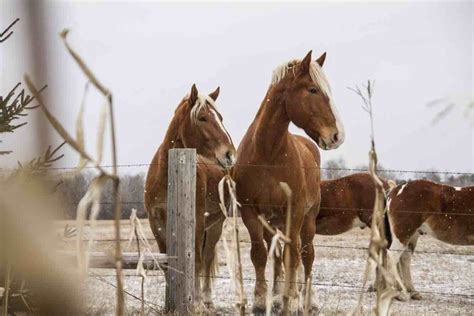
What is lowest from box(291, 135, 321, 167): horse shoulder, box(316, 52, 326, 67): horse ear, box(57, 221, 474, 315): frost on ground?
box(57, 221, 474, 315): frost on ground

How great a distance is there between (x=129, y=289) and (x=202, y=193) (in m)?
2.61

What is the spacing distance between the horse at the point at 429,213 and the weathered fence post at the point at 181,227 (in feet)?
10.8

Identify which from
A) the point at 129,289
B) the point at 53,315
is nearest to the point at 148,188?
the point at 129,289

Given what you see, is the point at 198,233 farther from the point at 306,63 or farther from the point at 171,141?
the point at 306,63

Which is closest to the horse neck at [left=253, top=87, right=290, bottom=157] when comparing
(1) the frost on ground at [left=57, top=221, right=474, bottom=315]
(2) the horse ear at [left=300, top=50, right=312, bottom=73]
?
(2) the horse ear at [left=300, top=50, right=312, bottom=73]

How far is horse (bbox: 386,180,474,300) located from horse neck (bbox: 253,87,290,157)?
101 inches

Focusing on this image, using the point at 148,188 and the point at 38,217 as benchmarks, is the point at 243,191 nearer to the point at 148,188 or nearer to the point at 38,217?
the point at 148,188

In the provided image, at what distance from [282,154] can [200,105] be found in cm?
79

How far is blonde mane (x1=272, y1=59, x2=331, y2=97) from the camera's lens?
5941 mm

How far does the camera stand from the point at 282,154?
6.20m

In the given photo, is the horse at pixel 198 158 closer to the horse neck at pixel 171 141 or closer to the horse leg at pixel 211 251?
the horse neck at pixel 171 141

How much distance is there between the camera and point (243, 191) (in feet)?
20.2

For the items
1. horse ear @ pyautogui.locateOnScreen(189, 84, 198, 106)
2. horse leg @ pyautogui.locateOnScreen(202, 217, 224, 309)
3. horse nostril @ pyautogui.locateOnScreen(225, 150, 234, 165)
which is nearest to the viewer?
horse nostril @ pyautogui.locateOnScreen(225, 150, 234, 165)

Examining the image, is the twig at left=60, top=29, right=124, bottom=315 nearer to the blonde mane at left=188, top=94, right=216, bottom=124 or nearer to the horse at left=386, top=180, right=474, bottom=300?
the blonde mane at left=188, top=94, right=216, bottom=124
